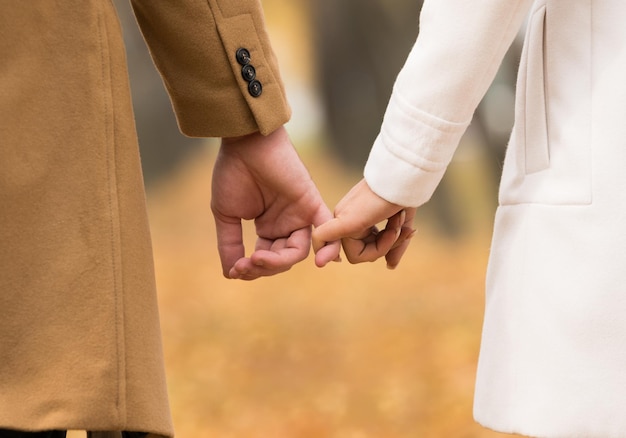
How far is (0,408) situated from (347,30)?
3.43m

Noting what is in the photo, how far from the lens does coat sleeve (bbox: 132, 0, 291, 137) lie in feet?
3.59

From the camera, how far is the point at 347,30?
413cm

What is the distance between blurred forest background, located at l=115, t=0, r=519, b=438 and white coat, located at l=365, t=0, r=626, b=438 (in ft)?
7.01

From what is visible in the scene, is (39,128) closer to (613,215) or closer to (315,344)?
(613,215)

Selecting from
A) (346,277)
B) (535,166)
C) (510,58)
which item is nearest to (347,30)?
(510,58)

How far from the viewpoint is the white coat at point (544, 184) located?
906 mm

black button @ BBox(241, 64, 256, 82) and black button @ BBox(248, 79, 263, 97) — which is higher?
black button @ BBox(241, 64, 256, 82)

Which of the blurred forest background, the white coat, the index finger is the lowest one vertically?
the blurred forest background

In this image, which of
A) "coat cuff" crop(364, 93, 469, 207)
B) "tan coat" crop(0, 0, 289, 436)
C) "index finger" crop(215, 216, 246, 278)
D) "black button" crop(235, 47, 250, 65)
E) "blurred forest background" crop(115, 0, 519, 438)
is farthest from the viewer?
"blurred forest background" crop(115, 0, 519, 438)

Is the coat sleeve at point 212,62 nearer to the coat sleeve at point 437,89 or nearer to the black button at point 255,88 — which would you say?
the black button at point 255,88

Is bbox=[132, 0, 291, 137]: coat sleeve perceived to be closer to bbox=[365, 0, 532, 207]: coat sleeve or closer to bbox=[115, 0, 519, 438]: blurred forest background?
bbox=[365, 0, 532, 207]: coat sleeve

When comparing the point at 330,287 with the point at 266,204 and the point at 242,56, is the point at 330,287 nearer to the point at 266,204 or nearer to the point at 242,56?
the point at 266,204

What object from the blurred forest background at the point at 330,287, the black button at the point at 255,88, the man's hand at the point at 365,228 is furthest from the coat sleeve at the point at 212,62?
the blurred forest background at the point at 330,287

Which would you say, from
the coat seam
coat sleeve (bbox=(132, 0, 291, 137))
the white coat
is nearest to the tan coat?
the coat seam
